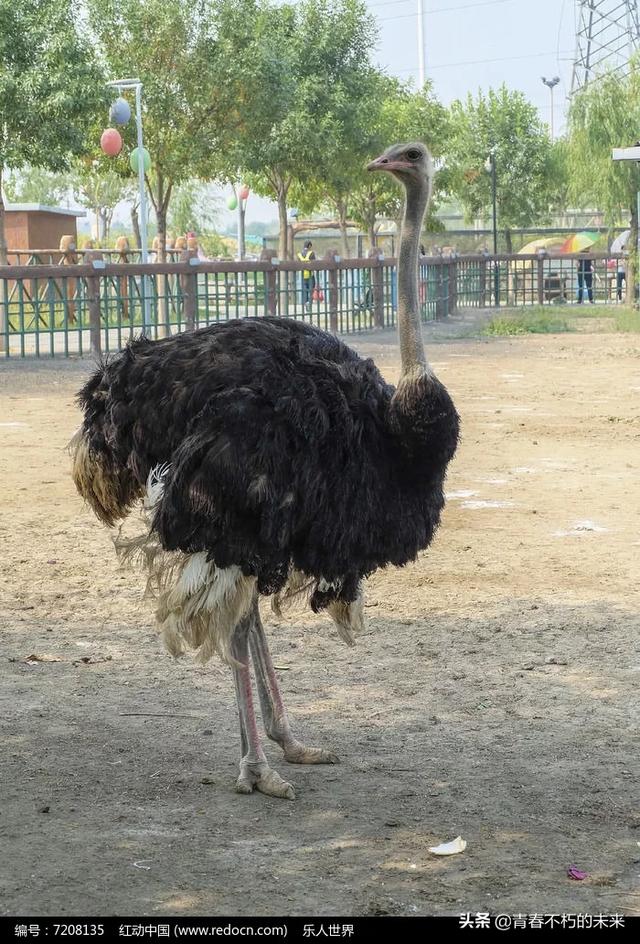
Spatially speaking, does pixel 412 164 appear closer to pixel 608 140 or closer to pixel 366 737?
pixel 366 737

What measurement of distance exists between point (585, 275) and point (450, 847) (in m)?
26.5

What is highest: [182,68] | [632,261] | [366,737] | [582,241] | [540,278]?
[182,68]

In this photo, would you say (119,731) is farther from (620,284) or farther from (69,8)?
(620,284)

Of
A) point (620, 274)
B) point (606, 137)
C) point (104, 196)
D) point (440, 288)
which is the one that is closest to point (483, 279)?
point (620, 274)

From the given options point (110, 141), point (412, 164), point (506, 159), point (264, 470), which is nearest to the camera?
point (264, 470)

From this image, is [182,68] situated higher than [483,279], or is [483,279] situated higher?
[182,68]

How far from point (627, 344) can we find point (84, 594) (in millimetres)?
12379

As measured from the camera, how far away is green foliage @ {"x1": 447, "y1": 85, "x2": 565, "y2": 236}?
3947 centimetres

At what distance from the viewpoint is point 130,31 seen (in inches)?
1008

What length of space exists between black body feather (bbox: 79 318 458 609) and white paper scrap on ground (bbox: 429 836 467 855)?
0.70 m

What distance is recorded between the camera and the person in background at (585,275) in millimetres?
27469

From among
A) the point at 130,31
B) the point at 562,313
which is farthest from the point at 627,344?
the point at 130,31

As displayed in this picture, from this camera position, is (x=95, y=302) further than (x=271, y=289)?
No

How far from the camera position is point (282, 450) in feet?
10.7
